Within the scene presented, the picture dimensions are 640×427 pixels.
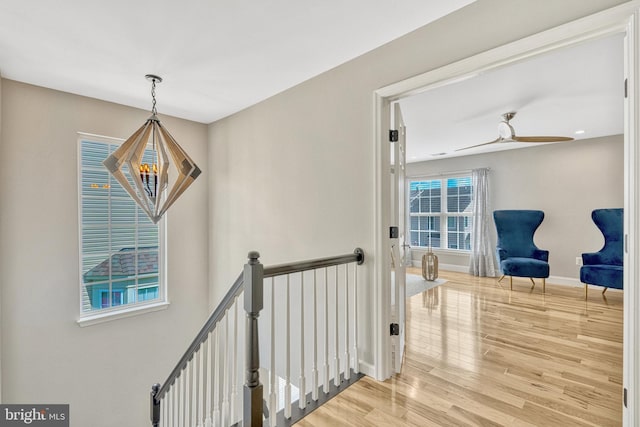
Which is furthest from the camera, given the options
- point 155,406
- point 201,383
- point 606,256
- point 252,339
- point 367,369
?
point 606,256

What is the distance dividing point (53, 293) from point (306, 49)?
3.26 m

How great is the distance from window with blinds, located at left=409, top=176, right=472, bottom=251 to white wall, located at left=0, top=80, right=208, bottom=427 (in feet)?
18.2

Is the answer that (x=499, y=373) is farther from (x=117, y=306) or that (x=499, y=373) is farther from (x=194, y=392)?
(x=117, y=306)

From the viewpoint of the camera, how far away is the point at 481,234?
5703 millimetres

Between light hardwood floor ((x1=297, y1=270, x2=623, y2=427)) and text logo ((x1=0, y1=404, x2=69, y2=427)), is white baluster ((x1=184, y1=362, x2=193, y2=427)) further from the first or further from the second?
text logo ((x1=0, y1=404, x2=69, y2=427))

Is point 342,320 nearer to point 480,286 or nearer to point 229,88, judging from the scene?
point 229,88

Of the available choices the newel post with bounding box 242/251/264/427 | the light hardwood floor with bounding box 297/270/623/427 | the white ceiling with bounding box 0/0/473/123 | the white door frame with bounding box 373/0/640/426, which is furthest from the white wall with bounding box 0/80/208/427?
the white door frame with bounding box 373/0/640/426

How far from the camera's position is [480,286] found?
486 cm

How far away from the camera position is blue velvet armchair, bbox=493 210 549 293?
4.51m

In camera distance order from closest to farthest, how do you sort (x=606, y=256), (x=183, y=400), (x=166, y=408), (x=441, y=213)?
(x=183, y=400) → (x=166, y=408) → (x=606, y=256) → (x=441, y=213)

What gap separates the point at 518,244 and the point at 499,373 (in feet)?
11.4

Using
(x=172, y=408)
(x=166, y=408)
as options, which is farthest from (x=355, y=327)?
(x=166, y=408)

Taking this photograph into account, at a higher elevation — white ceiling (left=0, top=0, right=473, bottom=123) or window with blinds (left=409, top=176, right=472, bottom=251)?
white ceiling (left=0, top=0, right=473, bottom=123)

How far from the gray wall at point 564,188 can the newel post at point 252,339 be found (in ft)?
18.2
